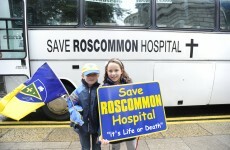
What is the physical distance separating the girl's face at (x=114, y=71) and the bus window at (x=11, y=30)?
2843mm

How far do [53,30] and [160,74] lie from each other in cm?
238

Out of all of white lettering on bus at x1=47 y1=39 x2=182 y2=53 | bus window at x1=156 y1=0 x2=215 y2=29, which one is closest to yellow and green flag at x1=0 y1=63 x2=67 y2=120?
white lettering on bus at x1=47 y1=39 x2=182 y2=53

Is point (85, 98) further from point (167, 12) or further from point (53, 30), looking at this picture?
point (167, 12)

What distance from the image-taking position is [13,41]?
17.5ft

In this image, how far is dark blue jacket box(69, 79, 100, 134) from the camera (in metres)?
3.06

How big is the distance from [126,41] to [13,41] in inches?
88.0

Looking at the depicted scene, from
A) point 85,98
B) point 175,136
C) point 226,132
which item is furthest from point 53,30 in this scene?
point 226,132

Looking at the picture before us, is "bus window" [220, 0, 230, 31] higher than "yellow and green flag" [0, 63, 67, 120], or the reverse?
"bus window" [220, 0, 230, 31]

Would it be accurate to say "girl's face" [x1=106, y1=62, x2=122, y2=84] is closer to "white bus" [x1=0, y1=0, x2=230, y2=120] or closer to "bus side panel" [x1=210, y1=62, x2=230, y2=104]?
"white bus" [x1=0, y1=0, x2=230, y2=120]

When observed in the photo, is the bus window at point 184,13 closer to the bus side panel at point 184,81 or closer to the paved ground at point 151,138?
the bus side panel at point 184,81

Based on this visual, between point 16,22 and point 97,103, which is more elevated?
point 16,22

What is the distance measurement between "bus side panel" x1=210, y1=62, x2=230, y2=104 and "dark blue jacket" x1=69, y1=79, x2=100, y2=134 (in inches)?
149

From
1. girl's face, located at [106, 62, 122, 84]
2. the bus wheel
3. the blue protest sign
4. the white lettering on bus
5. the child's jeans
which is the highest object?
the white lettering on bus

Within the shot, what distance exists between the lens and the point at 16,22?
17.3ft
